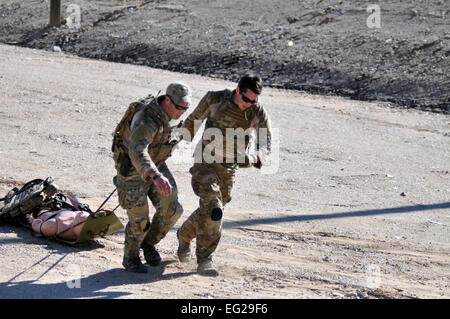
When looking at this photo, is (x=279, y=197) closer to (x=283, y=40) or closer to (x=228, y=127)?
(x=228, y=127)

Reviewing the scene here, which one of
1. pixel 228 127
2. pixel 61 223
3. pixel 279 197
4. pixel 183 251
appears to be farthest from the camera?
pixel 279 197

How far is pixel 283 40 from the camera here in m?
19.1

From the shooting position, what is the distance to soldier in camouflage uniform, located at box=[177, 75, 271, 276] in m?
5.44

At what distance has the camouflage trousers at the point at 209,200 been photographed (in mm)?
5426

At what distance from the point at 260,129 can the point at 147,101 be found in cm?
96

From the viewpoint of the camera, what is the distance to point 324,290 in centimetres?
534

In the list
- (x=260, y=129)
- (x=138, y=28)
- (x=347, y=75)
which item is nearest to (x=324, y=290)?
(x=260, y=129)

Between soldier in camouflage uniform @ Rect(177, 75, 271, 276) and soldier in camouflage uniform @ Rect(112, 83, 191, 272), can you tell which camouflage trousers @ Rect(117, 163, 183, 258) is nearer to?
soldier in camouflage uniform @ Rect(112, 83, 191, 272)

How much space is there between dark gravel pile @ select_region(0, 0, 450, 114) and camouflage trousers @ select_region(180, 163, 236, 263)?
1021 centimetres

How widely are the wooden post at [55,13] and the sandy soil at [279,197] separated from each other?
675 centimetres

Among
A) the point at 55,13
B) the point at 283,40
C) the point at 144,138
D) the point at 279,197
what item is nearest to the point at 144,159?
the point at 144,138

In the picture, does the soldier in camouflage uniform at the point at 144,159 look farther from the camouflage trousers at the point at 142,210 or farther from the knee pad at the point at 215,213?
the knee pad at the point at 215,213

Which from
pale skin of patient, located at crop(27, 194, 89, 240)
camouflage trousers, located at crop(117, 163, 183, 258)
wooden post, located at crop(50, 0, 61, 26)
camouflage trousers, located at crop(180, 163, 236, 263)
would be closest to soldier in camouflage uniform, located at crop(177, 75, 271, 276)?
camouflage trousers, located at crop(180, 163, 236, 263)

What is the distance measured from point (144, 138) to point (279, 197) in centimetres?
382
